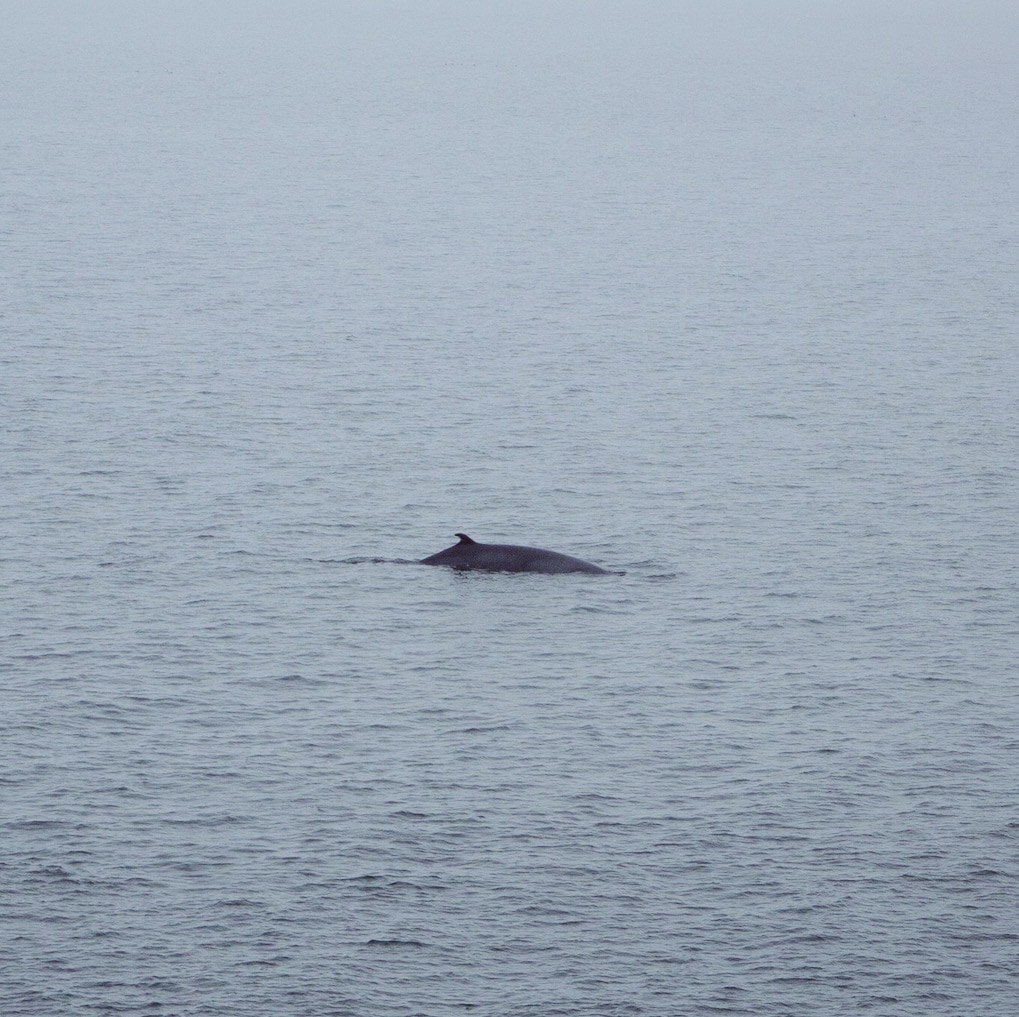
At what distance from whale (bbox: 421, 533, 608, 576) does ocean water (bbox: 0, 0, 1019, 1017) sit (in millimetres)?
691

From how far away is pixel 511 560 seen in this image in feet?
216

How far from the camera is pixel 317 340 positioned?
109125 mm

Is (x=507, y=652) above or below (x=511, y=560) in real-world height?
below

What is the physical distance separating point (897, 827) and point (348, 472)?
37097mm

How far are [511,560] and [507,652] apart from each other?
256 inches

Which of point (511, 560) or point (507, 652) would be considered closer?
point (507, 652)

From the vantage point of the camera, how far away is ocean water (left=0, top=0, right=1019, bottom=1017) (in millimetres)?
42719

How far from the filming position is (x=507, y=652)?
59.9 metres

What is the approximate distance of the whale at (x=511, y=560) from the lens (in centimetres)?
6575

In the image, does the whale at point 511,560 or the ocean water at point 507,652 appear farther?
the whale at point 511,560

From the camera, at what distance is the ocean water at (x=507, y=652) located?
140 ft

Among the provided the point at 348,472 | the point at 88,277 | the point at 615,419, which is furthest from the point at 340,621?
the point at 88,277

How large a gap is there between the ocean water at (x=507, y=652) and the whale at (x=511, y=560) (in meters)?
0.69

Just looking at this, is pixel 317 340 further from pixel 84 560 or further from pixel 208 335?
pixel 84 560
